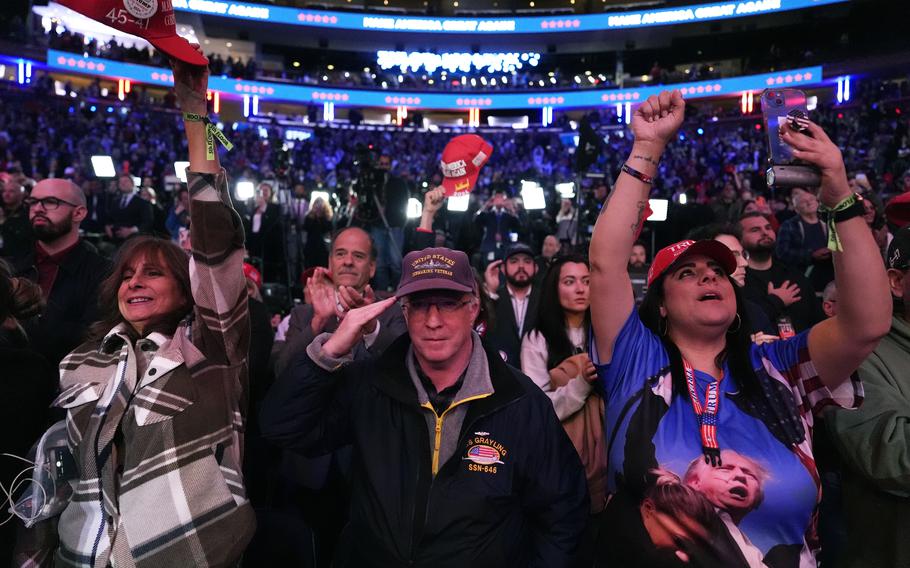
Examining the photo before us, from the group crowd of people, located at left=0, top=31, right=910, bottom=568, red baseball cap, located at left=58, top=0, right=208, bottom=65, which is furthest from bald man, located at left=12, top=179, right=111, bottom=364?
red baseball cap, located at left=58, top=0, right=208, bottom=65

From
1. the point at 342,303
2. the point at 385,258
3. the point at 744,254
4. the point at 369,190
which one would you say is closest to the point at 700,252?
the point at 342,303

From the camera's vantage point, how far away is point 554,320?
3439 mm

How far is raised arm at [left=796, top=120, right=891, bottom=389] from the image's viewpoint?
1823 mm

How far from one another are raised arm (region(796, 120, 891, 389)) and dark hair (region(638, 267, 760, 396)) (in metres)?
0.23

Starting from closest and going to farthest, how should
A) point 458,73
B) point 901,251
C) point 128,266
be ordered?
point 128,266
point 901,251
point 458,73

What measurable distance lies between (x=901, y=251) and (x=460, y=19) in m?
34.4

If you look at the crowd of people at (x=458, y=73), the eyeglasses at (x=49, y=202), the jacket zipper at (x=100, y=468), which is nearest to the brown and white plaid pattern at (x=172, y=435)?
the jacket zipper at (x=100, y=468)

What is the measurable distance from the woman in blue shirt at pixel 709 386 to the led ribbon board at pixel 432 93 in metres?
27.4

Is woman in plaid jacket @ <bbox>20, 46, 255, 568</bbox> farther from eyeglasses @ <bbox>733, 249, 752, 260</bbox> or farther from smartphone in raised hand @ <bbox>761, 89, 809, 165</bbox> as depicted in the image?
eyeglasses @ <bbox>733, 249, 752, 260</bbox>

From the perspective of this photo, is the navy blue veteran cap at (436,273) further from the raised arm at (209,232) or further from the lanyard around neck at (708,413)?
the lanyard around neck at (708,413)

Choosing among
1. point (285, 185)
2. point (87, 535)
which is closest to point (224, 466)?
point (87, 535)

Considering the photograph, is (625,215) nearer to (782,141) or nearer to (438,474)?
(782,141)

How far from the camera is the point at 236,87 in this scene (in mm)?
31984

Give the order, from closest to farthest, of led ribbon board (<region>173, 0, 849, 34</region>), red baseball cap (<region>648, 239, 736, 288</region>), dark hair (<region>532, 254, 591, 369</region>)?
red baseball cap (<region>648, 239, 736, 288</region>) → dark hair (<region>532, 254, 591, 369</region>) → led ribbon board (<region>173, 0, 849, 34</region>)
